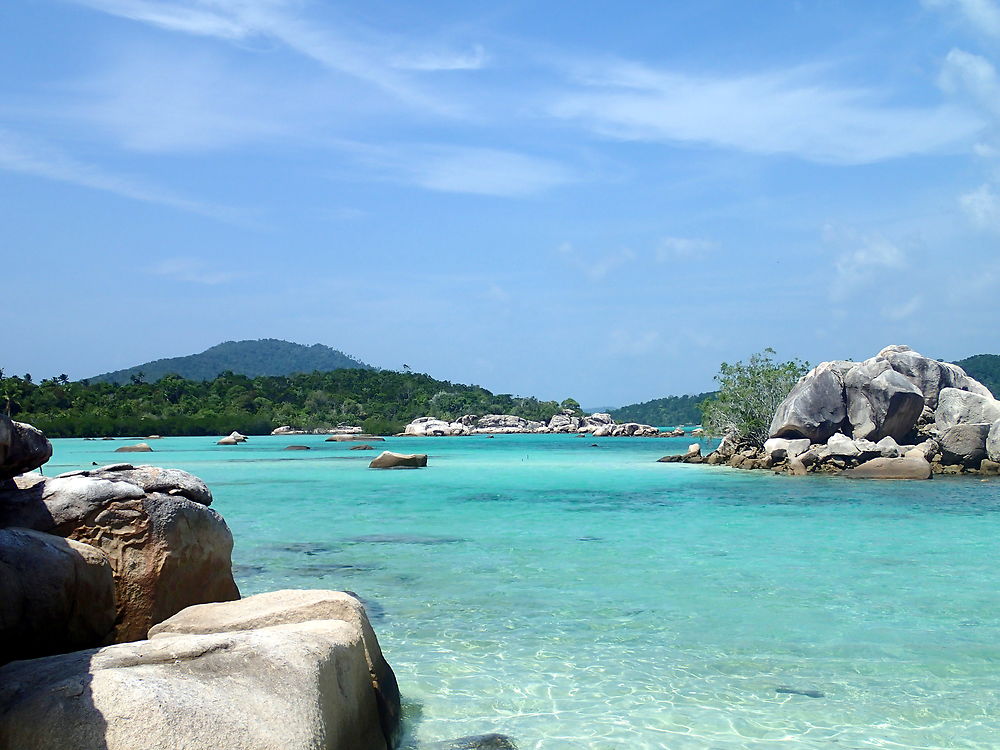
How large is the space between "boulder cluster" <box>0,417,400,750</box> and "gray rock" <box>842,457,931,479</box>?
91.2 feet

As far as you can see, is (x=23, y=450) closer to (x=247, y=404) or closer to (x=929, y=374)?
(x=929, y=374)

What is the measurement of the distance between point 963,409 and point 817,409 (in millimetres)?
5514

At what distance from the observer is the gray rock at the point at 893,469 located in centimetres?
3041

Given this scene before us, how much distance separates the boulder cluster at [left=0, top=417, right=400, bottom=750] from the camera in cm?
392

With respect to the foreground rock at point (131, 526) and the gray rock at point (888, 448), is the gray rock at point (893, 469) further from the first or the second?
the foreground rock at point (131, 526)

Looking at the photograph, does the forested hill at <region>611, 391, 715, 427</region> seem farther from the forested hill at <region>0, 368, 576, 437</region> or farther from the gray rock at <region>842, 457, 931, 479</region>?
the gray rock at <region>842, 457, 931, 479</region>

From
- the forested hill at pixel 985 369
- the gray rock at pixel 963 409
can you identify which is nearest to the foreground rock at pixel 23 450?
the gray rock at pixel 963 409

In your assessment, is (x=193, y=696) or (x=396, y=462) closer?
(x=193, y=696)

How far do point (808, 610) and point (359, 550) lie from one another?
298 inches

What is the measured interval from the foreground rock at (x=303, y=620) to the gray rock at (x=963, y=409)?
112 feet

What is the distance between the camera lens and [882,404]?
35.8 m

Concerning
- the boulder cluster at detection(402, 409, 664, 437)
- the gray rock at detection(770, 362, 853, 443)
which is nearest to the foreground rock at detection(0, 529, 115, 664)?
the gray rock at detection(770, 362, 853, 443)

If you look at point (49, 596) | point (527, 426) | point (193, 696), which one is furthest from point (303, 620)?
point (527, 426)

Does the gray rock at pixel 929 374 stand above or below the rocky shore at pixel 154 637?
above
